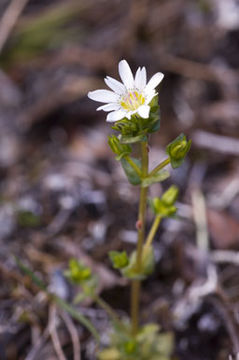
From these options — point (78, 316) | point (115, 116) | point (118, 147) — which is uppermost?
point (115, 116)

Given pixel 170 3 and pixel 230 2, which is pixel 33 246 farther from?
pixel 230 2

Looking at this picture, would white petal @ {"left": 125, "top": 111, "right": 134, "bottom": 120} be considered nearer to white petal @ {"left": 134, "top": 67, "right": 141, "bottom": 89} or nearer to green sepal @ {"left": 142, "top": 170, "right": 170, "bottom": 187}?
white petal @ {"left": 134, "top": 67, "right": 141, "bottom": 89}

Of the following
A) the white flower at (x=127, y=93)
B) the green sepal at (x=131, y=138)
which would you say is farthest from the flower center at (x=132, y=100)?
the green sepal at (x=131, y=138)

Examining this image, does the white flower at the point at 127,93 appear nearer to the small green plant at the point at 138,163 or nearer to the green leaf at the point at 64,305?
the small green plant at the point at 138,163

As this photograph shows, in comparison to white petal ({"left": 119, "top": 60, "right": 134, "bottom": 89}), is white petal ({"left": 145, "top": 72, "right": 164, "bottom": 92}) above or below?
below

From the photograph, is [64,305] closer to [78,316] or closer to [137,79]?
[78,316]

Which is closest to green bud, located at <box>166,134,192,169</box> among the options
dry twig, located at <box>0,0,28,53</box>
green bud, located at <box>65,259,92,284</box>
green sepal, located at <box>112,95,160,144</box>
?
green sepal, located at <box>112,95,160,144</box>

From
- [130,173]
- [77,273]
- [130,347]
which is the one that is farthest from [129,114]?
[130,347]
